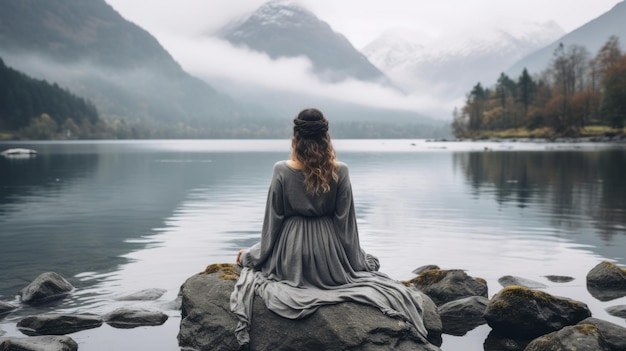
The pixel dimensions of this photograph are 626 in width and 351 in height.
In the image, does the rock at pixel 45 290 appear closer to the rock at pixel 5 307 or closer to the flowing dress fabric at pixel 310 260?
the rock at pixel 5 307

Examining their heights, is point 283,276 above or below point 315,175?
below

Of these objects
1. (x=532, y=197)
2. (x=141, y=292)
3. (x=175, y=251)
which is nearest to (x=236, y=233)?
(x=175, y=251)

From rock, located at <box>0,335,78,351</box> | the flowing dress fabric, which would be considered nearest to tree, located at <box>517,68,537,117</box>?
the flowing dress fabric

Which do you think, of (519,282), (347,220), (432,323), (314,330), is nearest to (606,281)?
(519,282)

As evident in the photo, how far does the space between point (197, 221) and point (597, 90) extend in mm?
150356

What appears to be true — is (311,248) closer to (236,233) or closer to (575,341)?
(575,341)

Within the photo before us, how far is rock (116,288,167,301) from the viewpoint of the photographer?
13816mm

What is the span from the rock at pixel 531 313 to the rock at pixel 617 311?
1.41m

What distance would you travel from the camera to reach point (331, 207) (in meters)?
9.41

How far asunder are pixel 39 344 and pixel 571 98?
14641 centimetres

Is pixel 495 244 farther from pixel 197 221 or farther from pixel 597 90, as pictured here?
pixel 597 90

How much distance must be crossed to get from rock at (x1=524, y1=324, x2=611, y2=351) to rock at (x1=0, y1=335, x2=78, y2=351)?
296 inches

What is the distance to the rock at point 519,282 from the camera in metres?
14.6

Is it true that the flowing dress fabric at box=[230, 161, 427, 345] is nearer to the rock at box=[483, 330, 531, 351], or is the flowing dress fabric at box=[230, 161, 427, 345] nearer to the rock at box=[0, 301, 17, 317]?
the rock at box=[483, 330, 531, 351]
